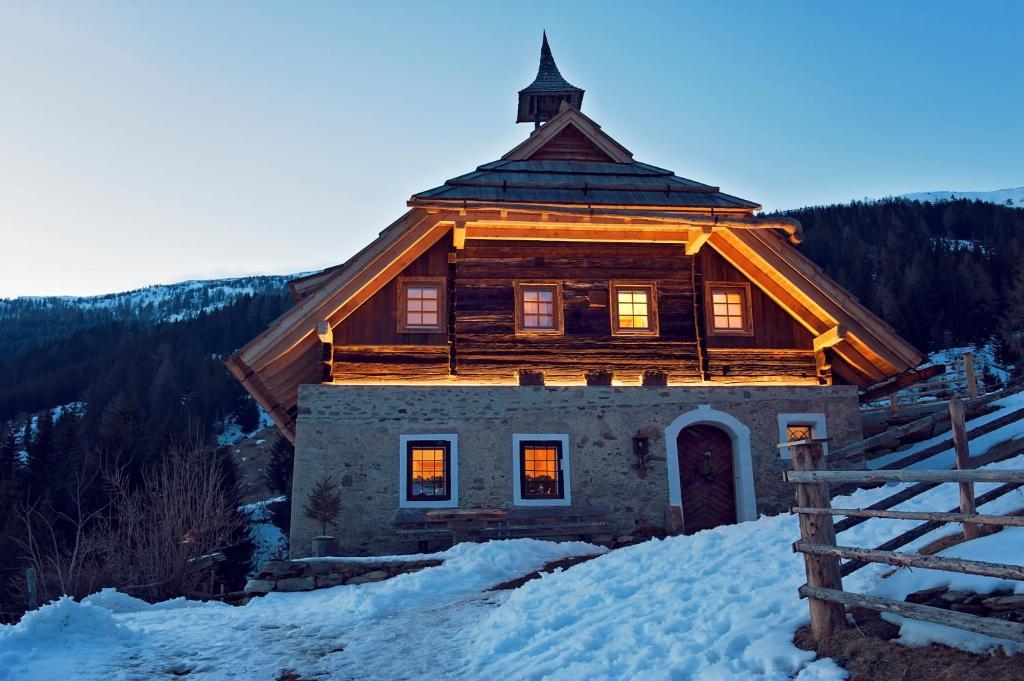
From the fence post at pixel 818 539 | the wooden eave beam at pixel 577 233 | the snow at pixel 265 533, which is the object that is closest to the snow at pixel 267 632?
the fence post at pixel 818 539

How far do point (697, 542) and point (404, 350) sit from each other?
6.84 m

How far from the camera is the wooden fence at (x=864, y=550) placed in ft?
14.3

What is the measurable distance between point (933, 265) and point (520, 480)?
67.9 m

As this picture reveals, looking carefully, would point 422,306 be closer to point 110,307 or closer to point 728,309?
point 728,309

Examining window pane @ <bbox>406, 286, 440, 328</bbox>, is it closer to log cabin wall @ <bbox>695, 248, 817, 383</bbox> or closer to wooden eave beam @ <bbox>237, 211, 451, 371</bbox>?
wooden eave beam @ <bbox>237, 211, 451, 371</bbox>

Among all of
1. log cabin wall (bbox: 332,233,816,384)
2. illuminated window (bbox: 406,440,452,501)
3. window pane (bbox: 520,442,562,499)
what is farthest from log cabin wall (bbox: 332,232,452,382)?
window pane (bbox: 520,442,562,499)

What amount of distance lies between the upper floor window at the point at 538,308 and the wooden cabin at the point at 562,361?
3cm

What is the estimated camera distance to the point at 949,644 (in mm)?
4523

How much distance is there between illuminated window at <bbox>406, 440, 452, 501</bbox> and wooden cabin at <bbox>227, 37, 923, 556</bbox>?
4cm

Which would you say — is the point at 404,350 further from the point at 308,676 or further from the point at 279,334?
the point at 308,676

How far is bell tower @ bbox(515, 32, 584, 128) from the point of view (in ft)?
69.6

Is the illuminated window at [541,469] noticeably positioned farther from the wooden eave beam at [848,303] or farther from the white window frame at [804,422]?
the wooden eave beam at [848,303]

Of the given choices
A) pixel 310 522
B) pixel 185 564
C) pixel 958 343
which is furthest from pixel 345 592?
pixel 958 343

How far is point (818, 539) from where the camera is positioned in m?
5.53
